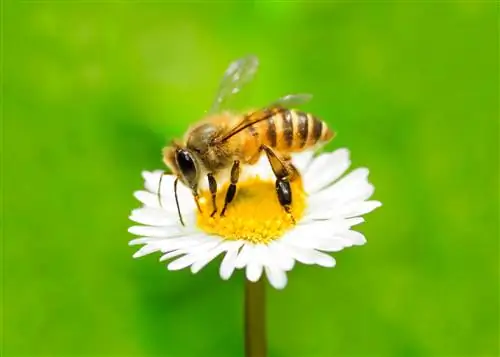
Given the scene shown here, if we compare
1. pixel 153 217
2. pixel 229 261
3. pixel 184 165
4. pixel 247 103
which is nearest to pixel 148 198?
pixel 153 217

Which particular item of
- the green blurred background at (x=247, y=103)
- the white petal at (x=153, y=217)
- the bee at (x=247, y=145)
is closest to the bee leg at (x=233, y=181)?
the bee at (x=247, y=145)

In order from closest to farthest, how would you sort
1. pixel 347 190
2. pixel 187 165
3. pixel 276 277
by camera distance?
1. pixel 276 277
2. pixel 187 165
3. pixel 347 190

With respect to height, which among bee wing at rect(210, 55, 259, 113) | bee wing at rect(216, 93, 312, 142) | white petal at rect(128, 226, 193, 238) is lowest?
white petal at rect(128, 226, 193, 238)

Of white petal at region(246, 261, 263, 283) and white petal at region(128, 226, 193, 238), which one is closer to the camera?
white petal at region(246, 261, 263, 283)

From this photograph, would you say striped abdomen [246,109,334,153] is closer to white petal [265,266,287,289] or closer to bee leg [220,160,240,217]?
bee leg [220,160,240,217]

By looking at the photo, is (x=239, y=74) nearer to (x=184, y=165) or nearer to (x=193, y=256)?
(x=184, y=165)

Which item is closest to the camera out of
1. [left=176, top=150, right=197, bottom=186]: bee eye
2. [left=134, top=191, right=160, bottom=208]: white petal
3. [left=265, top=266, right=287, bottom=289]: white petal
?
[left=265, top=266, right=287, bottom=289]: white petal

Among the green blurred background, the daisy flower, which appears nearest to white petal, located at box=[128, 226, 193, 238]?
the daisy flower

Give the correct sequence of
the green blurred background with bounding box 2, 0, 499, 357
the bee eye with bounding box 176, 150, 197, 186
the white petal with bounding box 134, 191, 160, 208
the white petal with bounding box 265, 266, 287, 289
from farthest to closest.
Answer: the green blurred background with bounding box 2, 0, 499, 357
the white petal with bounding box 134, 191, 160, 208
the bee eye with bounding box 176, 150, 197, 186
the white petal with bounding box 265, 266, 287, 289
